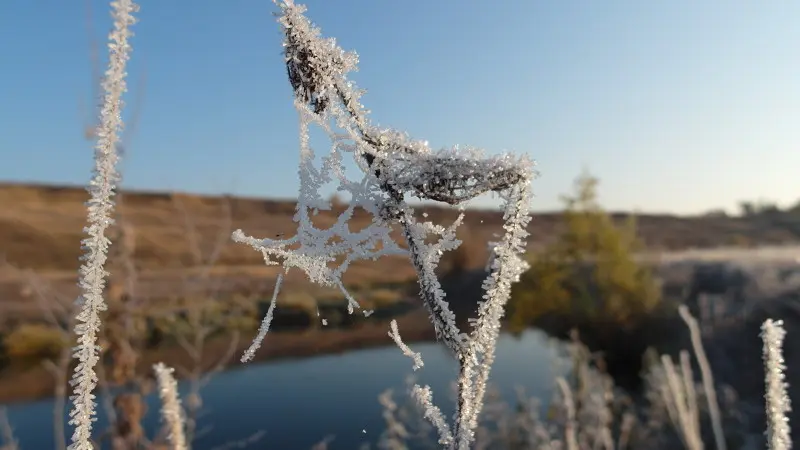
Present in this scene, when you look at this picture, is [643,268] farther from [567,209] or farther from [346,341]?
[346,341]

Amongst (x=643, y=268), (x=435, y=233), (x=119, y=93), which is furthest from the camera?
(x=643, y=268)

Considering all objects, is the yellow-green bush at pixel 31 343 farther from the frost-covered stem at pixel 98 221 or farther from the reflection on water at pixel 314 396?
the frost-covered stem at pixel 98 221

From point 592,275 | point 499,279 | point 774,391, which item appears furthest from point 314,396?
point 499,279

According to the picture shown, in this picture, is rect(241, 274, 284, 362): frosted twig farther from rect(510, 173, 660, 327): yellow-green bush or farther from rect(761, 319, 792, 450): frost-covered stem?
rect(510, 173, 660, 327): yellow-green bush

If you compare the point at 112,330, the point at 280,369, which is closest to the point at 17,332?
the point at 280,369

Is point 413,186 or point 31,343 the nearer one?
point 413,186

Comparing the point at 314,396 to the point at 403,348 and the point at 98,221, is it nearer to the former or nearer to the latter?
the point at 403,348
